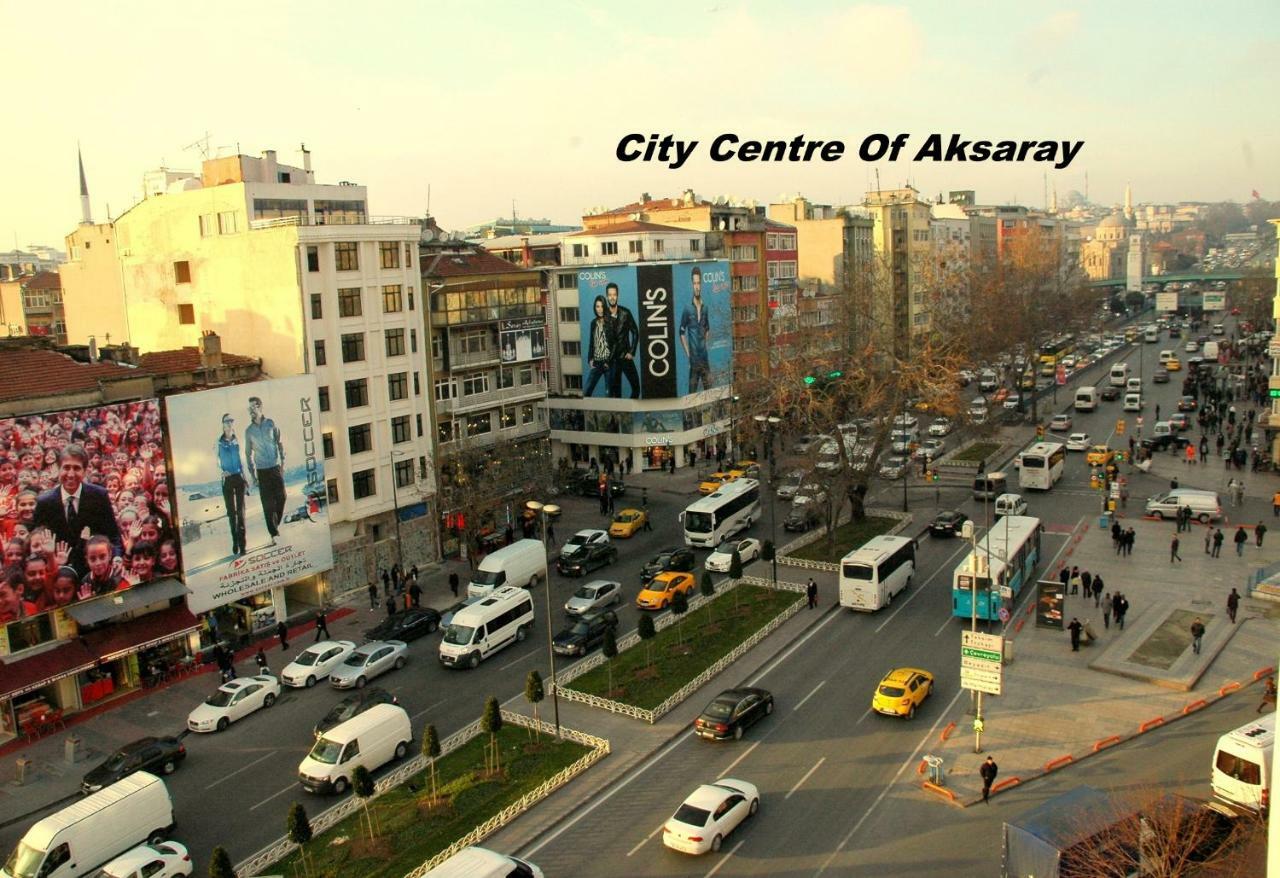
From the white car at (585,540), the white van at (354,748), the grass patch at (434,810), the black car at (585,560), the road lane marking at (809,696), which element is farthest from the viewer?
the white car at (585,540)

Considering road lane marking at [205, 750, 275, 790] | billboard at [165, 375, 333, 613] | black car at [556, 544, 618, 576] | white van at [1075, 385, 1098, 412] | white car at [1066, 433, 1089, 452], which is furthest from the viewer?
white van at [1075, 385, 1098, 412]

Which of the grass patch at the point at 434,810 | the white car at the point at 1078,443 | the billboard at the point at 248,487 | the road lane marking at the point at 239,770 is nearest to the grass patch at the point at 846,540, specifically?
the grass patch at the point at 434,810

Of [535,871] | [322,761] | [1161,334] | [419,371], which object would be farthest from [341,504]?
[1161,334]

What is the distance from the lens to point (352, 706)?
31.8 meters

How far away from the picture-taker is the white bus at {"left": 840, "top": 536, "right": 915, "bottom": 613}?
130ft

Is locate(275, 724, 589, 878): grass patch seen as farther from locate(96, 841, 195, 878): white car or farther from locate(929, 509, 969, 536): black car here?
locate(929, 509, 969, 536): black car

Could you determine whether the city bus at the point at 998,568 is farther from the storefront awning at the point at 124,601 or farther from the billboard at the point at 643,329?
the storefront awning at the point at 124,601

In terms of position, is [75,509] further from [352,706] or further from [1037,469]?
[1037,469]

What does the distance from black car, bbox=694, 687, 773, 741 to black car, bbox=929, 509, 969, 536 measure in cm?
2200

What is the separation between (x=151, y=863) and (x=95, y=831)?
87.0 inches

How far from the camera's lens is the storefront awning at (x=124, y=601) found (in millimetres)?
35312

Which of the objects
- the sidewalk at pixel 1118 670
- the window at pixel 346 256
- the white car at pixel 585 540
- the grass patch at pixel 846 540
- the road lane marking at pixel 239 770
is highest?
the window at pixel 346 256

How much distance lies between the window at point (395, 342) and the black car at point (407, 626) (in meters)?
13.1

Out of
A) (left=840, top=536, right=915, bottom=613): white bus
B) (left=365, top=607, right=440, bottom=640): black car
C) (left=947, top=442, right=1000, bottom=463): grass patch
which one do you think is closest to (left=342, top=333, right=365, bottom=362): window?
(left=365, top=607, right=440, bottom=640): black car
